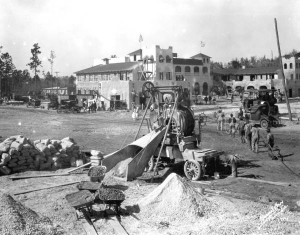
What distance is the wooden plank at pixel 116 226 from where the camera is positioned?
9.30 m

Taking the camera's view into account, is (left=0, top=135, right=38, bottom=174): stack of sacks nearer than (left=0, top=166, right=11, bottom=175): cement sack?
No

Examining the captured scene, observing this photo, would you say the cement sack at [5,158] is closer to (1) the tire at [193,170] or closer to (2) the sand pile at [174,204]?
(2) the sand pile at [174,204]

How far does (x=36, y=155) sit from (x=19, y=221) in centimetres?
805

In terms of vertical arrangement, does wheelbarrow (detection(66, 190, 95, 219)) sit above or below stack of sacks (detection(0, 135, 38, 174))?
below

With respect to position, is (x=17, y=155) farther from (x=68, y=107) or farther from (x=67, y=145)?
(x=68, y=107)

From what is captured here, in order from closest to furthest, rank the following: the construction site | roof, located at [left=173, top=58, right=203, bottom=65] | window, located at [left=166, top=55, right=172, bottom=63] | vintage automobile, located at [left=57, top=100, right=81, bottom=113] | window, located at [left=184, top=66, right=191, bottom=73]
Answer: the construction site → vintage automobile, located at [left=57, top=100, right=81, bottom=113] → window, located at [left=166, top=55, right=172, bottom=63] → roof, located at [left=173, top=58, right=203, bottom=65] → window, located at [left=184, top=66, right=191, bottom=73]

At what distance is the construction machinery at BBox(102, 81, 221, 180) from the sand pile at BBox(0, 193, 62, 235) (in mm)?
5366

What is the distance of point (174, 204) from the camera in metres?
10.5

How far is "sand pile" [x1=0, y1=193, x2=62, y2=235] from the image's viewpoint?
28.0 feet

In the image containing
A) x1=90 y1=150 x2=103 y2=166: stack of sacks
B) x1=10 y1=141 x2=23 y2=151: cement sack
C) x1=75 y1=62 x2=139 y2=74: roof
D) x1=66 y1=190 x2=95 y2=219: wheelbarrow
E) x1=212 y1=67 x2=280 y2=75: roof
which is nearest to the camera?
x1=66 y1=190 x2=95 y2=219: wheelbarrow

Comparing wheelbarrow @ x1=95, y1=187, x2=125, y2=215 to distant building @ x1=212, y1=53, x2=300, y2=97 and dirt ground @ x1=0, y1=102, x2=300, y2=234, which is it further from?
distant building @ x1=212, y1=53, x2=300, y2=97

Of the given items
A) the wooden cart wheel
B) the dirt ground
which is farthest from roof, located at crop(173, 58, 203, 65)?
the wooden cart wheel

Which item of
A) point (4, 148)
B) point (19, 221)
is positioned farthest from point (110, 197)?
point (4, 148)

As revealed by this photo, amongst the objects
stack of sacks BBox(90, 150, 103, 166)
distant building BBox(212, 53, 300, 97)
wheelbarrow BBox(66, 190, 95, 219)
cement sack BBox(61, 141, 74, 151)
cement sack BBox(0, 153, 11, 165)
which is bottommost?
wheelbarrow BBox(66, 190, 95, 219)
